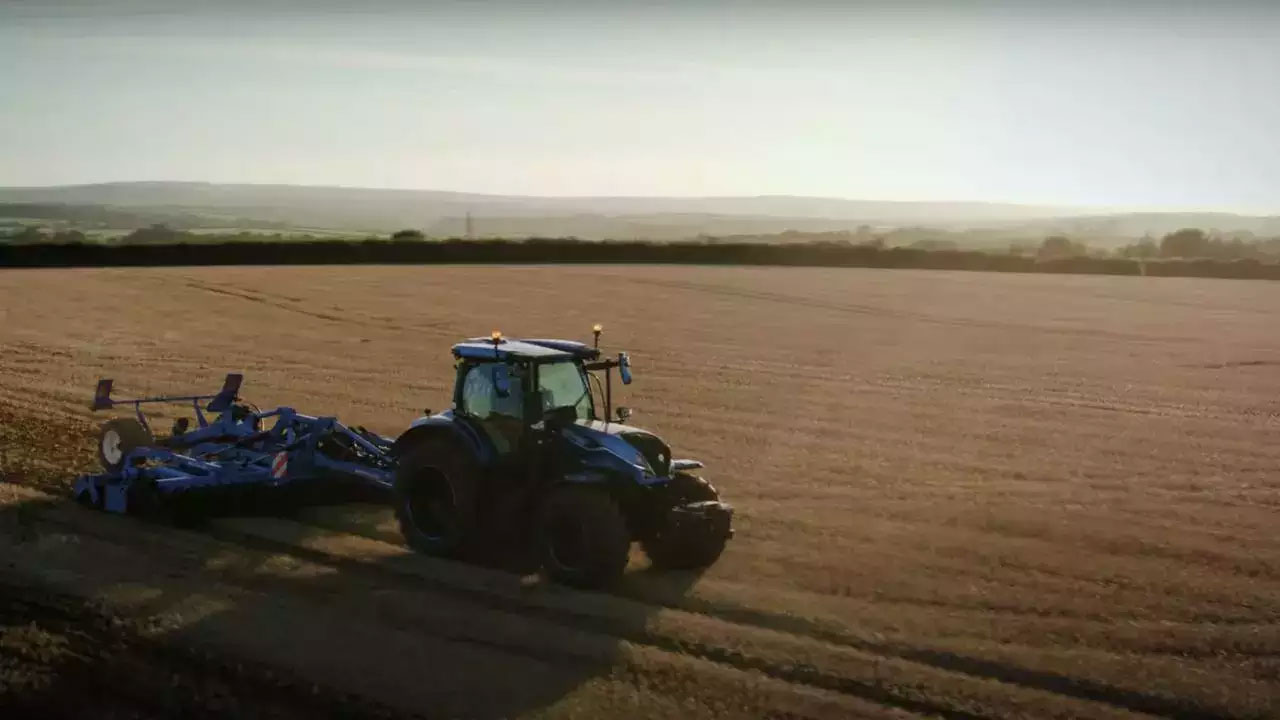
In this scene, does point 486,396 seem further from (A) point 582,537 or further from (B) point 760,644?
(B) point 760,644

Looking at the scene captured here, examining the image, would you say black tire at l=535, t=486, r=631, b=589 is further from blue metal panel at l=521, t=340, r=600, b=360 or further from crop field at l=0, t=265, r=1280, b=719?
blue metal panel at l=521, t=340, r=600, b=360

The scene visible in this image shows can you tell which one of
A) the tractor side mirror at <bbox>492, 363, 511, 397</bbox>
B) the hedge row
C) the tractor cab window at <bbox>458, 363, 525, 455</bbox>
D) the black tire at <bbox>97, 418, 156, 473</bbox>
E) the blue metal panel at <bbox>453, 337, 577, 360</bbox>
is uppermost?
the hedge row

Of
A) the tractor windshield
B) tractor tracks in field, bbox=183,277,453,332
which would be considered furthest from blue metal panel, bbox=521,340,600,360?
tractor tracks in field, bbox=183,277,453,332

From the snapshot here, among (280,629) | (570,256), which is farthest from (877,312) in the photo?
(280,629)

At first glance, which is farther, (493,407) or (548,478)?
(493,407)

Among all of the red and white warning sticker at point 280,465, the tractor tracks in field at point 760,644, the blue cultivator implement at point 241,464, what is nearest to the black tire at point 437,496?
the tractor tracks in field at point 760,644

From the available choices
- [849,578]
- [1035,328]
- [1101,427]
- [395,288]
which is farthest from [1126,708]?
[395,288]

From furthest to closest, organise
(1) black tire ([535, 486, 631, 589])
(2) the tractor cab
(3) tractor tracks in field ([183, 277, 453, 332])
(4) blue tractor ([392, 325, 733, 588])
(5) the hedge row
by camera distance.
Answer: (5) the hedge row, (3) tractor tracks in field ([183, 277, 453, 332]), (2) the tractor cab, (4) blue tractor ([392, 325, 733, 588]), (1) black tire ([535, 486, 631, 589])
